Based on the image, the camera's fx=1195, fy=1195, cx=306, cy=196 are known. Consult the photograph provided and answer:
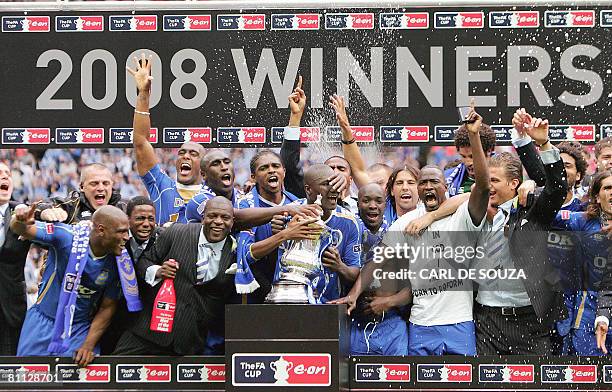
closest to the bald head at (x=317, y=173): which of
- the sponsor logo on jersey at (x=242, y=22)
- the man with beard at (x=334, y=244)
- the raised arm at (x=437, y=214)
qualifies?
the man with beard at (x=334, y=244)

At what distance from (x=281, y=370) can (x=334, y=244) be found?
86cm

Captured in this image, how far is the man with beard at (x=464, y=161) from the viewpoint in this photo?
7.29 metres

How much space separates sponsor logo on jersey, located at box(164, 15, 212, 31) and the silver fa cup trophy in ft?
5.15

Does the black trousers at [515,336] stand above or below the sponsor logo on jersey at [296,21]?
below

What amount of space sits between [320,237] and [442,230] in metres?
0.73

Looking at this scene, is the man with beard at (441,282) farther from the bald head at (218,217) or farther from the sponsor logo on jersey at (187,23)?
the sponsor logo on jersey at (187,23)

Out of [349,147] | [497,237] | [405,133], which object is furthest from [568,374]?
[349,147]

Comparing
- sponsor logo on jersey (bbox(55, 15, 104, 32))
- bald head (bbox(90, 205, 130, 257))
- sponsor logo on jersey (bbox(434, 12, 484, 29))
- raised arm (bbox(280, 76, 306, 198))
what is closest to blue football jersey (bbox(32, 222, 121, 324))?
bald head (bbox(90, 205, 130, 257))

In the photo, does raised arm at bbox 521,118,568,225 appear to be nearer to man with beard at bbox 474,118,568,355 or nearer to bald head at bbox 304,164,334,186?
man with beard at bbox 474,118,568,355

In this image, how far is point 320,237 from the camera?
6980mm

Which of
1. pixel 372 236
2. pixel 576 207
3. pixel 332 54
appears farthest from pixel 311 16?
pixel 576 207

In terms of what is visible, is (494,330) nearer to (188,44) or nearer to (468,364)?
(468,364)

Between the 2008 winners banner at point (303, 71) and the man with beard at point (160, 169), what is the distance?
12 cm

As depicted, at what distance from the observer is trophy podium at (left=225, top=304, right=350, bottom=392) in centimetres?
663
